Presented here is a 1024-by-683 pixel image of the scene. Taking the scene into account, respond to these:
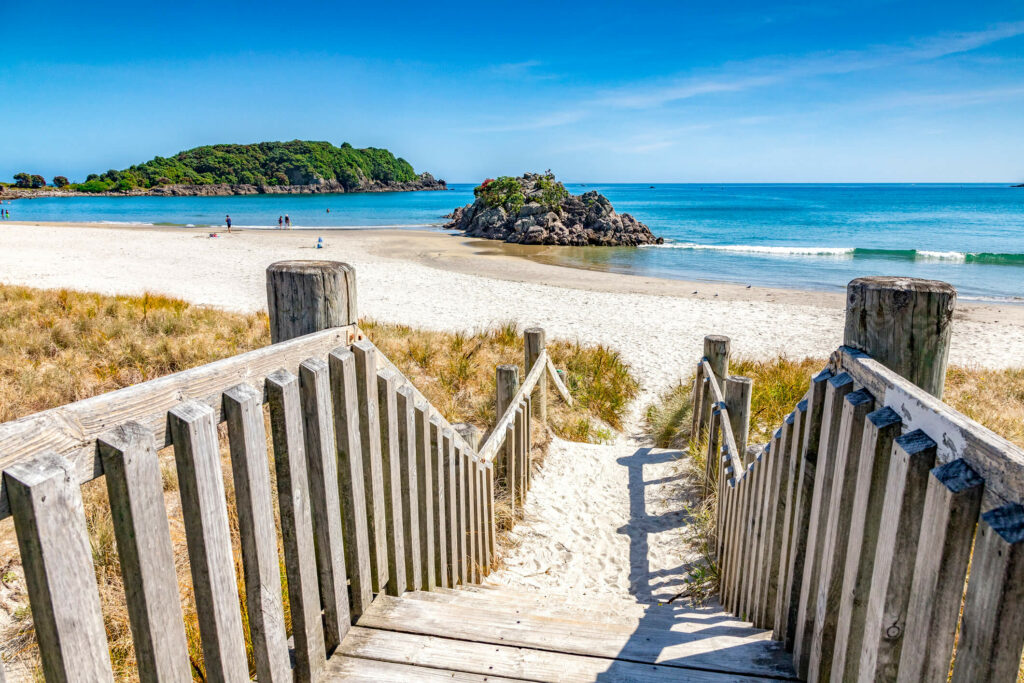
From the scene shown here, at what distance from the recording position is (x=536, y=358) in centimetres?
673

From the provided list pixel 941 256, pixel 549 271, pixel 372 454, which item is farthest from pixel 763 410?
pixel 941 256

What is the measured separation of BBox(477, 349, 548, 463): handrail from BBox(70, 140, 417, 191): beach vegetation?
507 feet

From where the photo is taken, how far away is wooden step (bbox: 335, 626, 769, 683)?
7.18ft

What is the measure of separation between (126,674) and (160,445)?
2.01m

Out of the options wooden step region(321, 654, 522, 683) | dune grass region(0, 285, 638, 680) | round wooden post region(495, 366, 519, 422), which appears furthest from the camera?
round wooden post region(495, 366, 519, 422)

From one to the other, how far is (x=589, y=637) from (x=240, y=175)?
16824cm

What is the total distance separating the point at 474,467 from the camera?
3.67 m

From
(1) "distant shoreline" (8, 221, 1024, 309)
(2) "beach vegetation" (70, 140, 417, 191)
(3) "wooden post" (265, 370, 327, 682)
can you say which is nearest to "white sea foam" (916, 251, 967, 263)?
(1) "distant shoreline" (8, 221, 1024, 309)

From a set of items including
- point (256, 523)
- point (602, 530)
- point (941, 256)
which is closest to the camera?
point (256, 523)

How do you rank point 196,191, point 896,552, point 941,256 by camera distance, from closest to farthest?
1. point 896,552
2. point 941,256
3. point 196,191

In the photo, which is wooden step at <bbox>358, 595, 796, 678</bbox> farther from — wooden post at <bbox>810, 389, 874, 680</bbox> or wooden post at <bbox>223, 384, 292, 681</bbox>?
wooden post at <bbox>223, 384, 292, 681</bbox>

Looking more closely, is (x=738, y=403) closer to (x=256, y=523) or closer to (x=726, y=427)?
(x=726, y=427)

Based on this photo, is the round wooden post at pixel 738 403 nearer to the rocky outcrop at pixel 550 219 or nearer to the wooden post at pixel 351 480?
the wooden post at pixel 351 480

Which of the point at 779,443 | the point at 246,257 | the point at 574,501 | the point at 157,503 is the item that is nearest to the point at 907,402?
the point at 779,443
